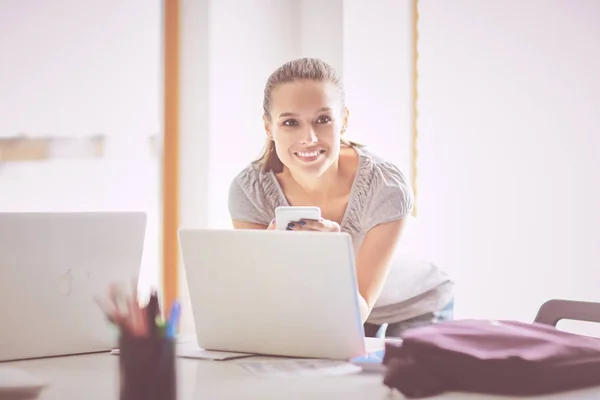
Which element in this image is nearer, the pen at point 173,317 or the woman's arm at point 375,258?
the pen at point 173,317

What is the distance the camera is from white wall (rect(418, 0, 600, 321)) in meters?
3.18

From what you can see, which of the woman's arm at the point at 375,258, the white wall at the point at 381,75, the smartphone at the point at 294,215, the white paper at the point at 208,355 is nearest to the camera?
the white paper at the point at 208,355

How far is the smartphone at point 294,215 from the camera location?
64.6 inches

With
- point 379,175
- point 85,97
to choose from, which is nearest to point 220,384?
point 379,175

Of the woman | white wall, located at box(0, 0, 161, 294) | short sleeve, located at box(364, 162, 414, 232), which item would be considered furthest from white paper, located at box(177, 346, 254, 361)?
white wall, located at box(0, 0, 161, 294)

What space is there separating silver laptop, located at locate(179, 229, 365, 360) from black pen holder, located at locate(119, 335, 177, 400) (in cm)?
43

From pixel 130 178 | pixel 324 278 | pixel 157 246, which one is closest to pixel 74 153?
pixel 130 178

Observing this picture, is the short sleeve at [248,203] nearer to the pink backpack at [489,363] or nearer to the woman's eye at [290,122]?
the woman's eye at [290,122]

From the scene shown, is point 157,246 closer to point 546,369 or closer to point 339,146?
point 339,146

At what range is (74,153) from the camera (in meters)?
3.39

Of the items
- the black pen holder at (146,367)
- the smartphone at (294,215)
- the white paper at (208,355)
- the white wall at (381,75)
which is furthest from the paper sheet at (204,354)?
the white wall at (381,75)

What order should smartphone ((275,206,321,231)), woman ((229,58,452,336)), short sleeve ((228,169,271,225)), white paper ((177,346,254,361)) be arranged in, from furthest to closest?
short sleeve ((228,169,271,225)), woman ((229,58,452,336)), smartphone ((275,206,321,231)), white paper ((177,346,254,361))

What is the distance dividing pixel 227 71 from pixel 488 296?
1616 mm

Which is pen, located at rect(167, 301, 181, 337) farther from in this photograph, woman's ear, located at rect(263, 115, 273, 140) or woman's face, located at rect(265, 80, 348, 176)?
woman's ear, located at rect(263, 115, 273, 140)
